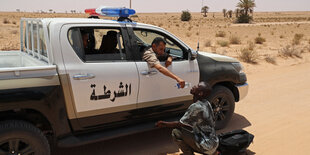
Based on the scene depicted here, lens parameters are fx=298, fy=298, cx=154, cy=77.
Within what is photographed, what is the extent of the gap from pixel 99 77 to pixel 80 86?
0.27 m

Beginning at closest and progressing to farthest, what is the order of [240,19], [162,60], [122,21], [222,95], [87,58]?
[87,58]
[122,21]
[162,60]
[222,95]
[240,19]

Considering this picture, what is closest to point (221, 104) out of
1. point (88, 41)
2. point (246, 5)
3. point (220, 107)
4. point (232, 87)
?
point (220, 107)

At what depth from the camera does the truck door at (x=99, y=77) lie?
3.68m

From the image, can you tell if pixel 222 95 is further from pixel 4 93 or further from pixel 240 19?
pixel 240 19

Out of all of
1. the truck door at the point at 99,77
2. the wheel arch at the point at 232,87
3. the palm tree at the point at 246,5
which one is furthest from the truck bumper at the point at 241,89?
the palm tree at the point at 246,5

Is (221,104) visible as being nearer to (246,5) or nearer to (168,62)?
(168,62)

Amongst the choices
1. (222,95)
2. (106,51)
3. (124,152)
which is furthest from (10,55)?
(222,95)

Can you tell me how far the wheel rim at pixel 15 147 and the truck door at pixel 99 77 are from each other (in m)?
0.67

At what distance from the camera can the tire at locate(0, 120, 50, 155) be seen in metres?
3.19

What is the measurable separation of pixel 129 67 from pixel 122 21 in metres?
0.70

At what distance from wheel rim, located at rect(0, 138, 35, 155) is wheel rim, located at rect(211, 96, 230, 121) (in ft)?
9.92

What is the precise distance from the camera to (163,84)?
14.6ft

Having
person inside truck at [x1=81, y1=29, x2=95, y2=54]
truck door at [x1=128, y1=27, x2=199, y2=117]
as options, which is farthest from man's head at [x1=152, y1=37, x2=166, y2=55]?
person inside truck at [x1=81, y1=29, x2=95, y2=54]

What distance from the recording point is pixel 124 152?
448 cm
